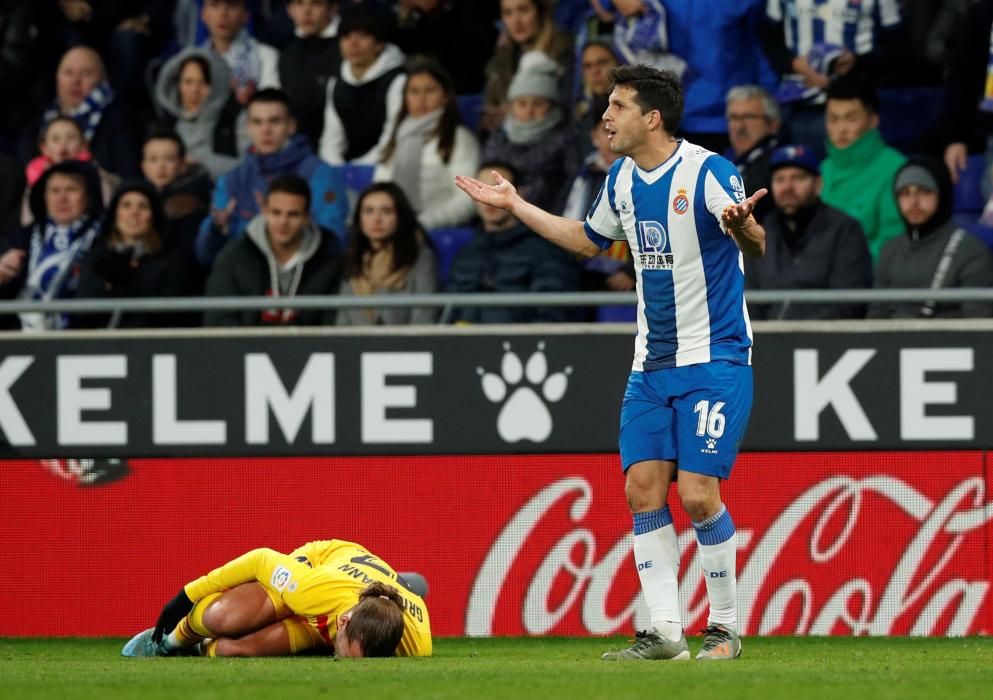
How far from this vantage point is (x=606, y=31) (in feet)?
36.2

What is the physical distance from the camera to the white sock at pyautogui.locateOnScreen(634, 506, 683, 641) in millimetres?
6676

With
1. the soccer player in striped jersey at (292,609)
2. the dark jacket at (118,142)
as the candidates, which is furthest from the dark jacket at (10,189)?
the soccer player in striped jersey at (292,609)

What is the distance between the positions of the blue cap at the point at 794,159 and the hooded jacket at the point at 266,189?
8.41 ft

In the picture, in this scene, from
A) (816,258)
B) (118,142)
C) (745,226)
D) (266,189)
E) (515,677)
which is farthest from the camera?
(118,142)

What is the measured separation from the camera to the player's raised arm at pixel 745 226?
6.17 meters

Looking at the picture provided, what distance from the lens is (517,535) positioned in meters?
9.10

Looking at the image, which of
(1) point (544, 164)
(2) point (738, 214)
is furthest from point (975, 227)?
(2) point (738, 214)

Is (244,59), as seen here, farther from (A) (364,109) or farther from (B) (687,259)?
(B) (687,259)

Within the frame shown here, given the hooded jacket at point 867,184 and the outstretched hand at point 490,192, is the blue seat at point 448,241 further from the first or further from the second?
the outstretched hand at point 490,192

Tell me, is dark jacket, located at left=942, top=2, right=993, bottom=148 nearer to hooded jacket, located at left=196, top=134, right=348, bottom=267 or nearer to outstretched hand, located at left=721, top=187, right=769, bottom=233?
hooded jacket, located at left=196, top=134, right=348, bottom=267

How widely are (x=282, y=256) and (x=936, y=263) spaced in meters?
3.61

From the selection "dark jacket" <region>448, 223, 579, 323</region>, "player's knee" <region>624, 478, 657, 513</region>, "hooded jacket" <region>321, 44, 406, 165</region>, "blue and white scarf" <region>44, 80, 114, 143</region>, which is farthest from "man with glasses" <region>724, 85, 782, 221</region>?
"blue and white scarf" <region>44, 80, 114, 143</region>

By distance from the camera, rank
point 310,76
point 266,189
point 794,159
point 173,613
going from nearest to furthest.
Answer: point 173,613
point 794,159
point 266,189
point 310,76

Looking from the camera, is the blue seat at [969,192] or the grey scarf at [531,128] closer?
the blue seat at [969,192]
